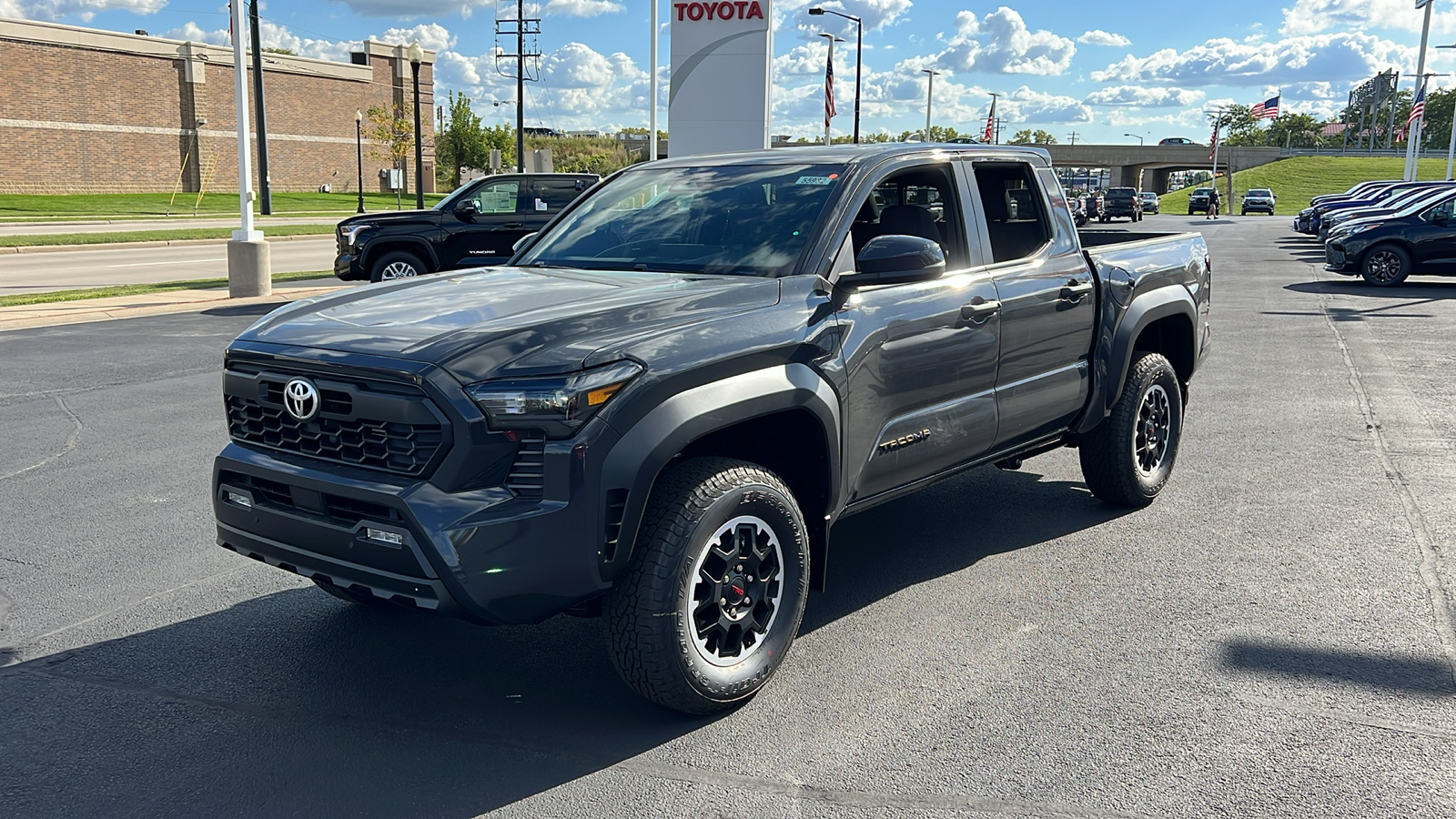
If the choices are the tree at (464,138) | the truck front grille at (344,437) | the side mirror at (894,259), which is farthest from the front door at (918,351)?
the tree at (464,138)

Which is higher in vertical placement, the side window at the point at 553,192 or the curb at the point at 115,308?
the side window at the point at 553,192

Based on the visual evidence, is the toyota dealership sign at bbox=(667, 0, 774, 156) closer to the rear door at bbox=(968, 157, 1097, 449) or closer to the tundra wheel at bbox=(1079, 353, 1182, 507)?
the tundra wheel at bbox=(1079, 353, 1182, 507)

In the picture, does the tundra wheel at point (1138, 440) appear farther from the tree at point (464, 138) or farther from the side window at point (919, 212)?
the tree at point (464, 138)

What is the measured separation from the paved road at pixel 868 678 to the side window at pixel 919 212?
151 centimetres

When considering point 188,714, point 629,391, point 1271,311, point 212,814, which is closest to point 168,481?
point 188,714

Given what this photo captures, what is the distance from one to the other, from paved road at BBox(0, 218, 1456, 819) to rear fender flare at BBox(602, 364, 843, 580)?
79cm

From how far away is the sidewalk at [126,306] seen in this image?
46.4 feet

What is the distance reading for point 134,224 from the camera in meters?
38.1

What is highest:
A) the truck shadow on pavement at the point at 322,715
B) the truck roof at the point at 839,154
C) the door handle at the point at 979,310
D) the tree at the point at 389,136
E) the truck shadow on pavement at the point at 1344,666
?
the tree at the point at 389,136

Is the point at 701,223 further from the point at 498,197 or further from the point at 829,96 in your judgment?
the point at 829,96

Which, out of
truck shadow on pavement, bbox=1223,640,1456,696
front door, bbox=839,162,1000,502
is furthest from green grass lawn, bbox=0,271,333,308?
truck shadow on pavement, bbox=1223,640,1456,696

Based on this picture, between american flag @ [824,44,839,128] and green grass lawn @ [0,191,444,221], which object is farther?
green grass lawn @ [0,191,444,221]

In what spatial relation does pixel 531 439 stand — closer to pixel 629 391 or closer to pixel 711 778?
pixel 629 391

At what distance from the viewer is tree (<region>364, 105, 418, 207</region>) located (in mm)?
69000
